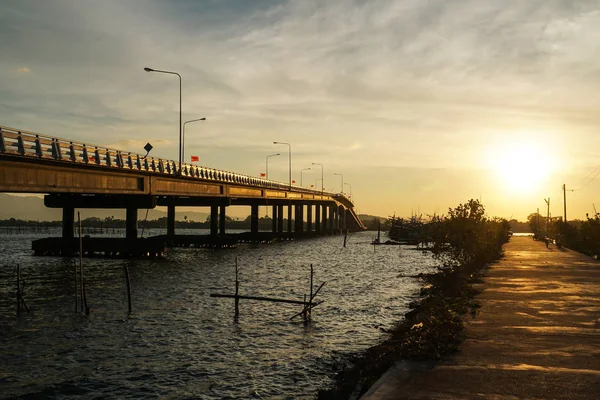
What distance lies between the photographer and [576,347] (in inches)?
823

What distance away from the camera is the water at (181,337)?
21453 millimetres

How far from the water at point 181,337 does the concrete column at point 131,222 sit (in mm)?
18041

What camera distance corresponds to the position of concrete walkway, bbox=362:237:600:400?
15.7 metres

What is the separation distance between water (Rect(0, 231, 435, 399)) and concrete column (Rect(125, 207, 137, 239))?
1804 centimetres

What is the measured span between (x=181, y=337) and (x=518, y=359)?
17.2 meters

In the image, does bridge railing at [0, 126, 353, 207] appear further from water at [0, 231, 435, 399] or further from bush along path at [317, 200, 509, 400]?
bush along path at [317, 200, 509, 400]

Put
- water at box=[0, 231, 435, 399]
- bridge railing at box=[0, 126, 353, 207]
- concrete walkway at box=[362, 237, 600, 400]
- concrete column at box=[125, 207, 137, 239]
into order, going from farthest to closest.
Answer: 1. concrete column at box=[125, 207, 137, 239]
2. bridge railing at box=[0, 126, 353, 207]
3. water at box=[0, 231, 435, 399]
4. concrete walkway at box=[362, 237, 600, 400]

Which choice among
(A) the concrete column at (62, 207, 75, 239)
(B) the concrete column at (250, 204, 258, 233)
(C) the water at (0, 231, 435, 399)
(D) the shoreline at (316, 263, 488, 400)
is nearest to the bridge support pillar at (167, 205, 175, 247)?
(A) the concrete column at (62, 207, 75, 239)

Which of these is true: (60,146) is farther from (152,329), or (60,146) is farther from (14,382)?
(14,382)

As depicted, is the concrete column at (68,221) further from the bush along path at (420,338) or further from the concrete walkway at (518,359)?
the concrete walkway at (518,359)

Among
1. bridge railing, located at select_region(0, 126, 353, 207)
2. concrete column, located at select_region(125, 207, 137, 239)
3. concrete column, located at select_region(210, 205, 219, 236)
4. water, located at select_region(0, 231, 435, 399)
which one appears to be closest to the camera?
water, located at select_region(0, 231, 435, 399)

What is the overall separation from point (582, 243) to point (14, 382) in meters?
92.1

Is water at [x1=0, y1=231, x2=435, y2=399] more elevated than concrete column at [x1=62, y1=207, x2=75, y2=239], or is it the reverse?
concrete column at [x1=62, y1=207, x2=75, y2=239]

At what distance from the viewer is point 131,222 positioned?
74562 millimetres
